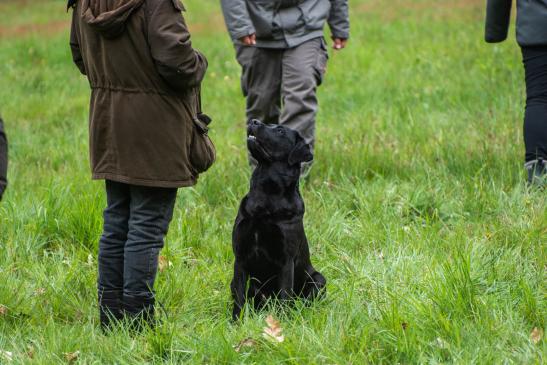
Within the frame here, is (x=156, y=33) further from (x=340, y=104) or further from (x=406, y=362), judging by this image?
(x=340, y=104)

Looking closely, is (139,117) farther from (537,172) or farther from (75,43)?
(537,172)

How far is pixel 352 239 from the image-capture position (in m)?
4.87

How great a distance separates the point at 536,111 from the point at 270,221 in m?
2.37

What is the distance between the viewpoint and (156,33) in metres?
3.39

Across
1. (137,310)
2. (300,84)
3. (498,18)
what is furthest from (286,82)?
(137,310)

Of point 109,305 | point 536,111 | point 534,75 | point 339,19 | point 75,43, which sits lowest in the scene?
point 109,305

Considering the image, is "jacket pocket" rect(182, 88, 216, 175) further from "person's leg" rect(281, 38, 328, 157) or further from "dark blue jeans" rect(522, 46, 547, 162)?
"dark blue jeans" rect(522, 46, 547, 162)

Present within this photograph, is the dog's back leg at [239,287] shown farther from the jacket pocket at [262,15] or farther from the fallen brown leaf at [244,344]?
the jacket pocket at [262,15]

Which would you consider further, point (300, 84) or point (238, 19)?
point (300, 84)

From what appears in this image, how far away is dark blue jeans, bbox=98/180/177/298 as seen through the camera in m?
3.65

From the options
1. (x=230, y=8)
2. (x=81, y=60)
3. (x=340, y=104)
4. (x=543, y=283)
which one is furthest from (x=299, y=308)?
(x=340, y=104)

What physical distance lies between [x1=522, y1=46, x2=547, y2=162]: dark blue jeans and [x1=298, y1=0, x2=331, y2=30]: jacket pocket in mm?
1457

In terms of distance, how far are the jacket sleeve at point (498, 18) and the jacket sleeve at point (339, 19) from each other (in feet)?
3.79

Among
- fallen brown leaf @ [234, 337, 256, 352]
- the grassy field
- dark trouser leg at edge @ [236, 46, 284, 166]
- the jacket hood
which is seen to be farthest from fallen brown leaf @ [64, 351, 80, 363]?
dark trouser leg at edge @ [236, 46, 284, 166]
